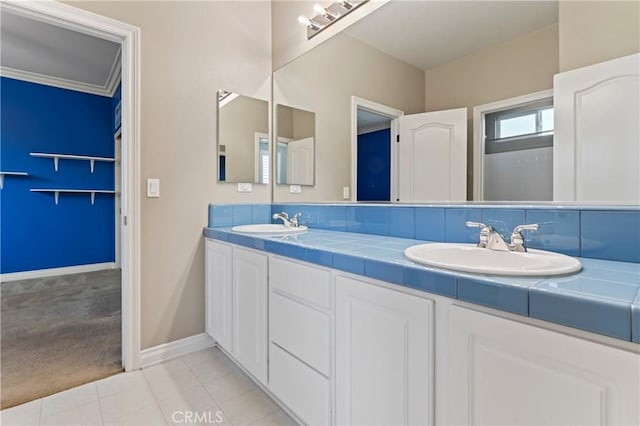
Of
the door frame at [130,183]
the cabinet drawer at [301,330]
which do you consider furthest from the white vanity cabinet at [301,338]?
the door frame at [130,183]

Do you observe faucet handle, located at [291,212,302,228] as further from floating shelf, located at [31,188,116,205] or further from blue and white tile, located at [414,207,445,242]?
floating shelf, located at [31,188,116,205]

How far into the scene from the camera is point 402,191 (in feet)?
5.08

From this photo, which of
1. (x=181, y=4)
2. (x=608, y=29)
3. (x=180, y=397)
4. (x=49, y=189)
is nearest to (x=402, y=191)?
(x=608, y=29)

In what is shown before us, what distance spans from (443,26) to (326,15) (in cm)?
84

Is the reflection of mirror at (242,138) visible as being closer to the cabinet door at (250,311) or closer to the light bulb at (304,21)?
the light bulb at (304,21)

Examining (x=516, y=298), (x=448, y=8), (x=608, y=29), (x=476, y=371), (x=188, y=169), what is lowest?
(x=476, y=371)

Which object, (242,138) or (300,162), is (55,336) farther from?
(300,162)

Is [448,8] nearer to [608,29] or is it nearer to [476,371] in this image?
[608,29]

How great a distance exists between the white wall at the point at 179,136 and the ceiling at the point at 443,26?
0.94m

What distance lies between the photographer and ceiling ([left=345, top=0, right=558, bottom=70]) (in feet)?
3.76

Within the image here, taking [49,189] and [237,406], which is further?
[49,189]

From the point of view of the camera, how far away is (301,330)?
1228 millimetres

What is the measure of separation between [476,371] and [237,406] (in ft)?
4.04

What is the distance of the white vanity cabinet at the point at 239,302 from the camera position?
1.48 metres
